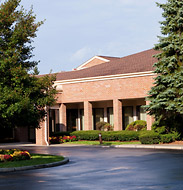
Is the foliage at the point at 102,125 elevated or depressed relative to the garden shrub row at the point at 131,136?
elevated

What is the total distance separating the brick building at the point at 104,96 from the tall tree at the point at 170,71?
233 inches

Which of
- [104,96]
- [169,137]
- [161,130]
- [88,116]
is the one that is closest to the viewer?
[169,137]

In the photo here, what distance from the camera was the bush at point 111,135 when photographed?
1540 inches

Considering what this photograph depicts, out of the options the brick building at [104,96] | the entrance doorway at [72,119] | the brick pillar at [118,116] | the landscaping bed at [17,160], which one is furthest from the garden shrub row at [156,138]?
the entrance doorway at [72,119]

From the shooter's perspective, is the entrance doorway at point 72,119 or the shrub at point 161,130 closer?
the shrub at point 161,130

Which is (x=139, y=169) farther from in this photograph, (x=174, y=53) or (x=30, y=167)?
(x=174, y=53)

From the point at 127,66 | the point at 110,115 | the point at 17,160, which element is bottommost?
the point at 17,160

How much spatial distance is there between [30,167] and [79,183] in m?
5.80

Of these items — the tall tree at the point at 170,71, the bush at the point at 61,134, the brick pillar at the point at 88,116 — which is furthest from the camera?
the brick pillar at the point at 88,116

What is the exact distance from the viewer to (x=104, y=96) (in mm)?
45031

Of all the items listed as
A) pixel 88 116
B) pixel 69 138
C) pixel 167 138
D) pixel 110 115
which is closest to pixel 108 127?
pixel 88 116

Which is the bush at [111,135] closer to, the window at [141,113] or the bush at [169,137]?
the bush at [169,137]

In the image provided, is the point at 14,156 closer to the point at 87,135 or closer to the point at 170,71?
the point at 170,71

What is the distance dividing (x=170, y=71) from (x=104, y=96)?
11.8 metres
